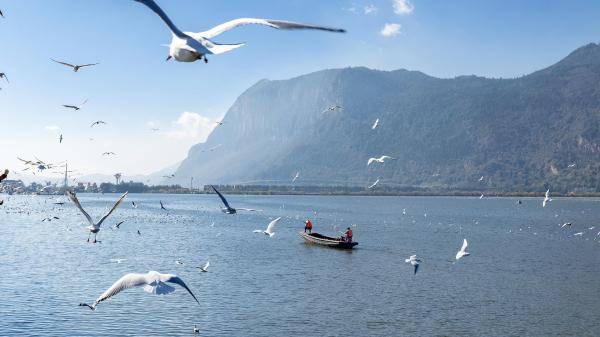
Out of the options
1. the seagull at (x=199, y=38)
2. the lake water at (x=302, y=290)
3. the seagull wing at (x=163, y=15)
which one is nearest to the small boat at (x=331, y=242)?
the lake water at (x=302, y=290)

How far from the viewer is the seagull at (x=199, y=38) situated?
7617mm

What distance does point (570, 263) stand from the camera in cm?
5841

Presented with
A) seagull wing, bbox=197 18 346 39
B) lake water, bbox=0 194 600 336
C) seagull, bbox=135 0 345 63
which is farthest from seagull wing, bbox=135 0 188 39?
lake water, bbox=0 194 600 336

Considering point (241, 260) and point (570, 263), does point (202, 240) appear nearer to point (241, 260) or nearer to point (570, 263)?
point (241, 260)

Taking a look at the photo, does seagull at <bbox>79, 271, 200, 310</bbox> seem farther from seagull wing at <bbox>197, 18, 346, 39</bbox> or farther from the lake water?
the lake water

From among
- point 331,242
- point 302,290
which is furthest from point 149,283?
point 331,242

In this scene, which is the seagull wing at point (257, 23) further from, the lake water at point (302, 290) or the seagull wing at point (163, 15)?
the lake water at point (302, 290)

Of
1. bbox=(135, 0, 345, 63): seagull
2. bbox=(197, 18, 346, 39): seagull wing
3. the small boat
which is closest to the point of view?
bbox=(197, 18, 346, 39): seagull wing

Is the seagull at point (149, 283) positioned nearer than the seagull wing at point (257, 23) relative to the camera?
No

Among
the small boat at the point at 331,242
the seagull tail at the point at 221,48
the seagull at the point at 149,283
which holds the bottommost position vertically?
the small boat at the point at 331,242

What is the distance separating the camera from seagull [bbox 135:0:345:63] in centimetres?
762

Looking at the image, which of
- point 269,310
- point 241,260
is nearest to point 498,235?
point 241,260

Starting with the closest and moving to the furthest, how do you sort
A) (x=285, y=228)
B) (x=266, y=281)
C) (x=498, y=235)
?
1. (x=266, y=281)
2. (x=498, y=235)
3. (x=285, y=228)

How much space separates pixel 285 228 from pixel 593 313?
66192 mm
